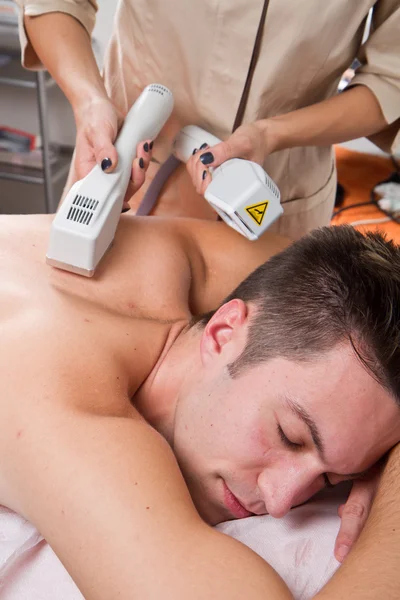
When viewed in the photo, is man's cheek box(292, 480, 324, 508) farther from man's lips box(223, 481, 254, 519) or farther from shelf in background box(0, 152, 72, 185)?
shelf in background box(0, 152, 72, 185)

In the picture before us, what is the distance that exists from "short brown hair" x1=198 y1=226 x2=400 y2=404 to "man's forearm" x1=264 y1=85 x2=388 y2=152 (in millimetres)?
320

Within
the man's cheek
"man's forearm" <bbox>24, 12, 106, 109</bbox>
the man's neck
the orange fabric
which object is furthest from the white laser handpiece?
the orange fabric

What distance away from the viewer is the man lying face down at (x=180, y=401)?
0.82 m

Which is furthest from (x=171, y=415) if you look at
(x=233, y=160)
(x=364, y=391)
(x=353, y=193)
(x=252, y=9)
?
(x=353, y=193)

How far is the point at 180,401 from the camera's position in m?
1.12

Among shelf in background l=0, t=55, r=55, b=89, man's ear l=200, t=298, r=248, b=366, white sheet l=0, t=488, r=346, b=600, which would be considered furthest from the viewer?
shelf in background l=0, t=55, r=55, b=89

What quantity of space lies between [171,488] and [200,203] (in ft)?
2.95

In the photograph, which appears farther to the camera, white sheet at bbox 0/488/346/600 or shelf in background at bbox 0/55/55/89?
shelf in background at bbox 0/55/55/89

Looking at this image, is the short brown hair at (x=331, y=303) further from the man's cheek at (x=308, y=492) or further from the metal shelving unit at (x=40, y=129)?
the metal shelving unit at (x=40, y=129)

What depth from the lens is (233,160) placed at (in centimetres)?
130

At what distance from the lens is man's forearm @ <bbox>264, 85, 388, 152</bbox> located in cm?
142

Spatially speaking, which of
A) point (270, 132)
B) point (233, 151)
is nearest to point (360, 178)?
point (270, 132)

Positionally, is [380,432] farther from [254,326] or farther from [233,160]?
[233,160]

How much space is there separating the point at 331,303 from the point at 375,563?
391 millimetres
